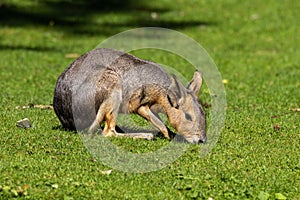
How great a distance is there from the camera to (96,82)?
27.0 feet

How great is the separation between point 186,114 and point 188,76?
5266mm

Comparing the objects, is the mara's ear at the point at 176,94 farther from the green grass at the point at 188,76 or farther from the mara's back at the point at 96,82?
the green grass at the point at 188,76

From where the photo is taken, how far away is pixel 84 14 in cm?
1988

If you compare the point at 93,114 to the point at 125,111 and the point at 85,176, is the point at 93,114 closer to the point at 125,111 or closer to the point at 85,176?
the point at 125,111

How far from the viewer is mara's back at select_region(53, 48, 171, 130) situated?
819cm

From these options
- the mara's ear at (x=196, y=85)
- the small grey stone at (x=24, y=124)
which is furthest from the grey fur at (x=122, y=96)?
the small grey stone at (x=24, y=124)

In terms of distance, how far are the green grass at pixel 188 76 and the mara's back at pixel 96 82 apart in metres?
0.31

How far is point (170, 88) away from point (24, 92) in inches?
162

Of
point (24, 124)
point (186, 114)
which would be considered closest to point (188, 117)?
point (186, 114)

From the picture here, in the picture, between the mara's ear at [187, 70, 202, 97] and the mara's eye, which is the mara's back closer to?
the mara's ear at [187, 70, 202, 97]

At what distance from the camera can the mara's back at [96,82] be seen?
819cm

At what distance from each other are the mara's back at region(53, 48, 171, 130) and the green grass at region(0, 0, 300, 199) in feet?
1.00

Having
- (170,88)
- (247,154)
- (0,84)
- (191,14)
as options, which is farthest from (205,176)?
(191,14)

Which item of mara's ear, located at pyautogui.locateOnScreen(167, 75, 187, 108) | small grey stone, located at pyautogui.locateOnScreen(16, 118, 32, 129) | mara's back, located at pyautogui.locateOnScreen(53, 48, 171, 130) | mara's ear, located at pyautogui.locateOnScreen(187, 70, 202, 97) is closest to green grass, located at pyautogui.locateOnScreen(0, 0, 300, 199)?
small grey stone, located at pyautogui.locateOnScreen(16, 118, 32, 129)
